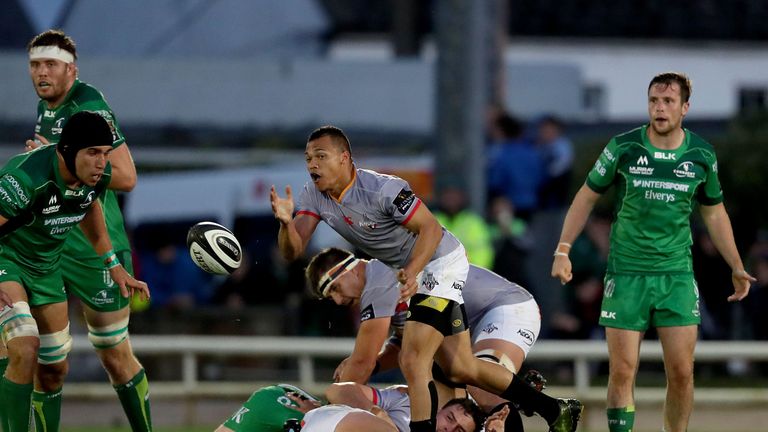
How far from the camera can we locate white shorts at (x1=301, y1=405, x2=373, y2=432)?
9.75m

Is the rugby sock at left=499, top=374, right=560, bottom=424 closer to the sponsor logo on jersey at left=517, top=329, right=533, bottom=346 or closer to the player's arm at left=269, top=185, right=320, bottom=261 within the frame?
the sponsor logo on jersey at left=517, top=329, right=533, bottom=346

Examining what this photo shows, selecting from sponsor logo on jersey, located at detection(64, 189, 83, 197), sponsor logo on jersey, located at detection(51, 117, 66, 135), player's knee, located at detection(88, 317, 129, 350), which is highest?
sponsor logo on jersey, located at detection(51, 117, 66, 135)

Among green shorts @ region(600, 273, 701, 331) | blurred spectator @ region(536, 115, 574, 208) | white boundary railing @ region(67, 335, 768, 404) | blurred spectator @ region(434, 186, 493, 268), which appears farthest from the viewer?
blurred spectator @ region(536, 115, 574, 208)

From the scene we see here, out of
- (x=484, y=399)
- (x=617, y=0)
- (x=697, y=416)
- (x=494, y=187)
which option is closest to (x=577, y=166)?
(x=494, y=187)

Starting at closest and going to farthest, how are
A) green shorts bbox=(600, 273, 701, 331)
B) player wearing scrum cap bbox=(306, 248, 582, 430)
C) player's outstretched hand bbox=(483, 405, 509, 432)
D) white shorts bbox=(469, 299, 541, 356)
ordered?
1. player's outstretched hand bbox=(483, 405, 509, 432)
2. player wearing scrum cap bbox=(306, 248, 582, 430)
3. green shorts bbox=(600, 273, 701, 331)
4. white shorts bbox=(469, 299, 541, 356)

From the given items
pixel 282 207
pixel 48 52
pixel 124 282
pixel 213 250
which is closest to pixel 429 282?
pixel 282 207

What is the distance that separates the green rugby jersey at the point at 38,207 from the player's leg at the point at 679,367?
12.4 feet

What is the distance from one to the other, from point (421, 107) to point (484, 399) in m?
14.7

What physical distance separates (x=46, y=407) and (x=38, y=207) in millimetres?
1426

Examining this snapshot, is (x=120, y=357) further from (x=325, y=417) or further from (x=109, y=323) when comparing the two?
(x=325, y=417)

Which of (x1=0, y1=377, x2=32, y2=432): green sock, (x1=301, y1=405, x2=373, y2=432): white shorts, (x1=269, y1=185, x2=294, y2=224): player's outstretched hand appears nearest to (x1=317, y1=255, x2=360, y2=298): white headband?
(x1=269, y1=185, x2=294, y2=224): player's outstretched hand

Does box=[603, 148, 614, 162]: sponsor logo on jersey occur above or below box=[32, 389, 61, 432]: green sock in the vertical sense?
above

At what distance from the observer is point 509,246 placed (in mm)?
16500

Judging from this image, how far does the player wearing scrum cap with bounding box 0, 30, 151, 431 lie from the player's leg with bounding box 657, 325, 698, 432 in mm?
3451
